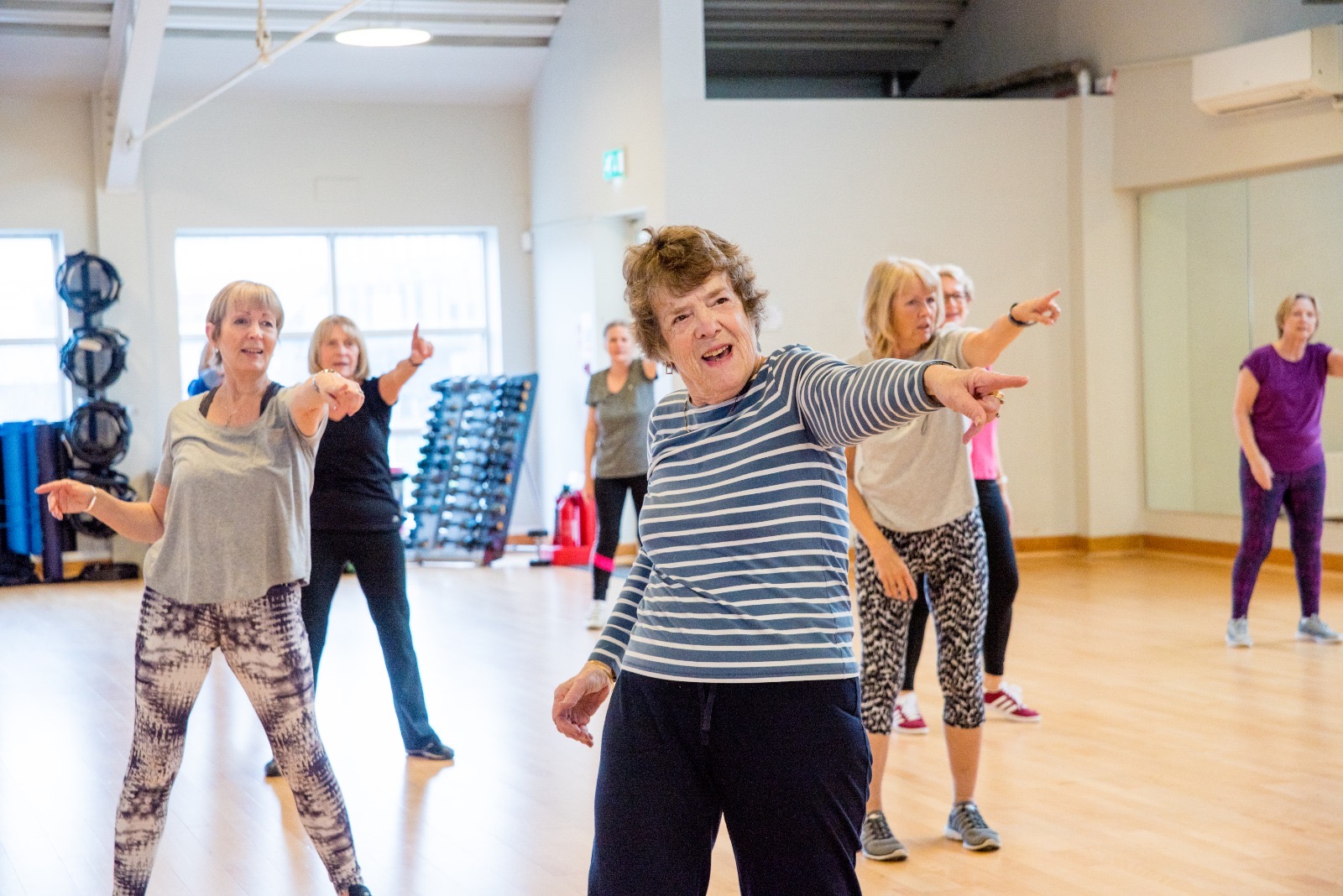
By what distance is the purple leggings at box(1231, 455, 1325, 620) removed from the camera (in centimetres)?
668

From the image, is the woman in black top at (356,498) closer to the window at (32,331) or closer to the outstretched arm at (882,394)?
the outstretched arm at (882,394)

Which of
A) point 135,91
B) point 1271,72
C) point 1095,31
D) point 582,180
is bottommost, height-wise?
point 582,180

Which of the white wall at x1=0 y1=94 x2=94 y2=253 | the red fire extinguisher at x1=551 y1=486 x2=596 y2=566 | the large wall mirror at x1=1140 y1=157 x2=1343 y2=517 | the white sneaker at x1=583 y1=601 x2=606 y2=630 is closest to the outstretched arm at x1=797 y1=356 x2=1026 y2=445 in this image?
the white sneaker at x1=583 y1=601 x2=606 y2=630

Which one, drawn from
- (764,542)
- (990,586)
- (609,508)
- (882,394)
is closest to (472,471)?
(609,508)

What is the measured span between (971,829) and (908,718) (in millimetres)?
1392

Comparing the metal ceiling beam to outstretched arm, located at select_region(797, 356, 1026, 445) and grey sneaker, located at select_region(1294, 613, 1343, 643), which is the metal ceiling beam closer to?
grey sneaker, located at select_region(1294, 613, 1343, 643)

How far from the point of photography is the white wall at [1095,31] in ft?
30.3

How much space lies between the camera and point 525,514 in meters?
12.4

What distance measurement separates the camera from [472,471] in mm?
11086

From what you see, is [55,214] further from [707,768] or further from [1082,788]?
[707,768]

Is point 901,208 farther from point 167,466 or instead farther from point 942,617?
point 167,466

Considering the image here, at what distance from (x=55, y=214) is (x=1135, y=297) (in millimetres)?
8075

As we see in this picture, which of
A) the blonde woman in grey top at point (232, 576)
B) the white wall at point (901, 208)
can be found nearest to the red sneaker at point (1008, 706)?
the blonde woman in grey top at point (232, 576)

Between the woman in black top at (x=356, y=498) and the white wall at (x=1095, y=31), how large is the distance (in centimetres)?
675
